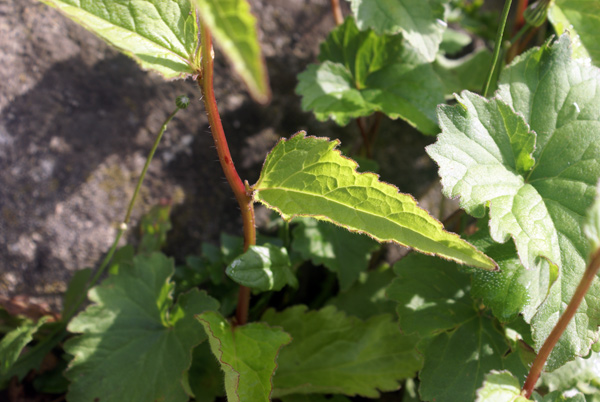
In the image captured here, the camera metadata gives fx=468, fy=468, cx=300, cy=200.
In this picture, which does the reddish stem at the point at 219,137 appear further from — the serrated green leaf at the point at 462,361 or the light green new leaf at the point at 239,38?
the serrated green leaf at the point at 462,361

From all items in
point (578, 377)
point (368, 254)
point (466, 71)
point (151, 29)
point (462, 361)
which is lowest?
point (578, 377)

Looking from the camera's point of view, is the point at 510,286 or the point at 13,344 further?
the point at 13,344

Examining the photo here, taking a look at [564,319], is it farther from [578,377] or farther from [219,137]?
[219,137]

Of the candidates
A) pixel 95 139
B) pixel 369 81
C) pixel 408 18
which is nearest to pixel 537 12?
pixel 408 18

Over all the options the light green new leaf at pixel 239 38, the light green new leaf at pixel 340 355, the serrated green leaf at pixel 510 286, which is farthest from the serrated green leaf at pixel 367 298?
the light green new leaf at pixel 239 38

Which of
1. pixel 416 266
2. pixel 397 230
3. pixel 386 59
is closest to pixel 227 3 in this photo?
pixel 397 230

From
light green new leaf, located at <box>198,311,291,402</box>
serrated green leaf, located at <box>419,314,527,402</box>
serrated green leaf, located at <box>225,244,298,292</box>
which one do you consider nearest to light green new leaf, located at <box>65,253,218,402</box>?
light green new leaf, located at <box>198,311,291,402</box>
